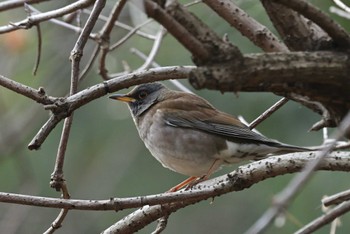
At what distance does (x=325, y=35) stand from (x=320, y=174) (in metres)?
4.76

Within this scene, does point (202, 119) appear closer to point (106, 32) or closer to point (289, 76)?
point (106, 32)

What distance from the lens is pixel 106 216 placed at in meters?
8.97

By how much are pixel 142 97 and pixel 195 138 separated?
882 mm

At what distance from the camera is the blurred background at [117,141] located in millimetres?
6883

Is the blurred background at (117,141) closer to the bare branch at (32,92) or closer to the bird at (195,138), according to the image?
the bird at (195,138)

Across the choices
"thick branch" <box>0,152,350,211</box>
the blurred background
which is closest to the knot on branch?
"thick branch" <box>0,152,350,211</box>

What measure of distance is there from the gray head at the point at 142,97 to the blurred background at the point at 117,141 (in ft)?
2.21

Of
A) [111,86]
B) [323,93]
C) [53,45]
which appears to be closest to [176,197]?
[111,86]

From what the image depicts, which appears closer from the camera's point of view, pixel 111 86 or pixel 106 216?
pixel 111 86

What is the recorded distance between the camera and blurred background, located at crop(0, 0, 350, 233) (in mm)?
6883

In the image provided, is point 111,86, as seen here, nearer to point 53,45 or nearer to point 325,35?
point 325,35

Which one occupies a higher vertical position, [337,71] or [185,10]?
[185,10]

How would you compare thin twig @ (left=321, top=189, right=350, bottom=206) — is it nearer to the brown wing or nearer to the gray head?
the brown wing

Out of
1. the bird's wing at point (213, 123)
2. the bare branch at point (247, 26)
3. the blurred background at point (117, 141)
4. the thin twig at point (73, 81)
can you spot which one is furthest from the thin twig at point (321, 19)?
the blurred background at point (117, 141)
